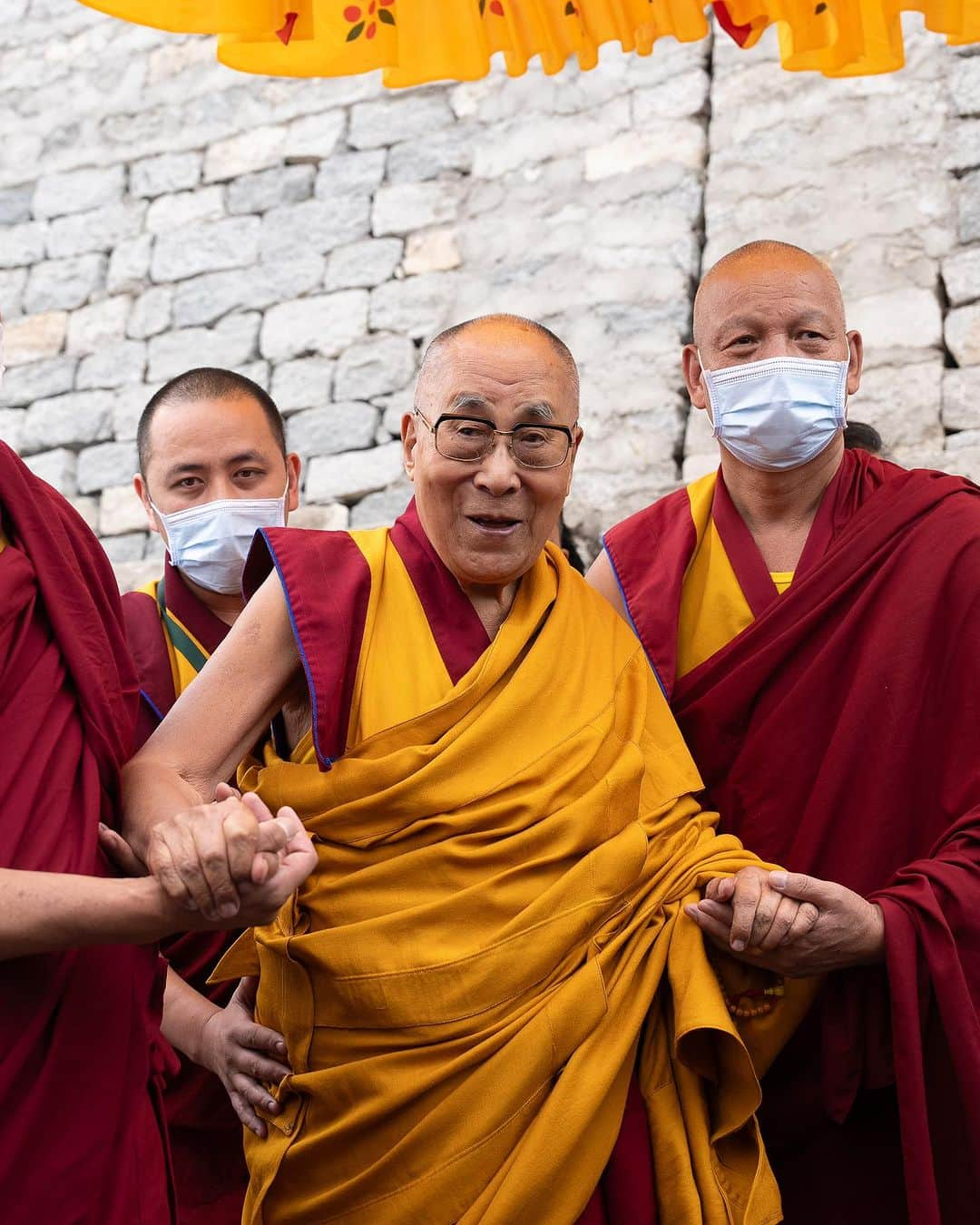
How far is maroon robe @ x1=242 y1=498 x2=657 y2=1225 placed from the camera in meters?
2.21

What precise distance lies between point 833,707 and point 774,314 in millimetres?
794

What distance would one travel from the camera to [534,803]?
7.45 feet

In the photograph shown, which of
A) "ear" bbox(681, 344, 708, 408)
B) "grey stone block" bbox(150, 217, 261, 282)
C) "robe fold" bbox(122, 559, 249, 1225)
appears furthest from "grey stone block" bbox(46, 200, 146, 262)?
"ear" bbox(681, 344, 708, 408)

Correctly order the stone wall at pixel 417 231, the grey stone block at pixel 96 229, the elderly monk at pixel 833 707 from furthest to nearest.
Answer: the grey stone block at pixel 96 229
the stone wall at pixel 417 231
the elderly monk at pixel 833 707

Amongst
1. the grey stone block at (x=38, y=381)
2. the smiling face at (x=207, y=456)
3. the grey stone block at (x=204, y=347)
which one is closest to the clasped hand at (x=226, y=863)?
the smiling face at (x=207, y=456)

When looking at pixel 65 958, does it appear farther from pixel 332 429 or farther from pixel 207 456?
pixel 332 429

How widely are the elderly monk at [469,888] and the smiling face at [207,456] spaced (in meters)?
0.83

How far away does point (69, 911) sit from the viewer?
1.80m

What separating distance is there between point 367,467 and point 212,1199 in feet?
11.2

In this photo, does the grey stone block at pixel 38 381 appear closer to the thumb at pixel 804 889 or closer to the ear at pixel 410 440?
the ear at pixel 410 440

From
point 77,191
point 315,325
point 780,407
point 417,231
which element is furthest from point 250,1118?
point 77,191

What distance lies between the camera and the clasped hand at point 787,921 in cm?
224

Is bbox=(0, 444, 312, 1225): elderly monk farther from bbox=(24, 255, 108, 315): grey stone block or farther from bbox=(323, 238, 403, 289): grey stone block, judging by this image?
bbox=(24, 255, 108, 315): grey stone block

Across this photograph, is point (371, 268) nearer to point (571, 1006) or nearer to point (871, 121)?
point (871, 121)
